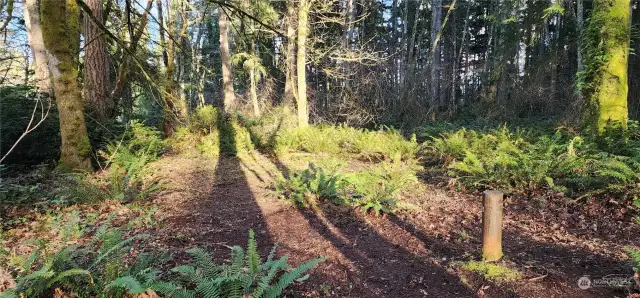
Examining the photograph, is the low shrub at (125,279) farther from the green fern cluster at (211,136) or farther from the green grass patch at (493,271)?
the green fern cluster at (211,136)

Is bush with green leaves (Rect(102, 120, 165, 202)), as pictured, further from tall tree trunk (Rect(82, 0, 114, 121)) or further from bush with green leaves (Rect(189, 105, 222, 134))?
bush with green leaves (Rect(189, 105, 222, 134))

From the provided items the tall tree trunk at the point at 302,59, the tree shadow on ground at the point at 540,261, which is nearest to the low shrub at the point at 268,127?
the tall tree trunk at the point at 302,59

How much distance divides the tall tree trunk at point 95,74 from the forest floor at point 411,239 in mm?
3630

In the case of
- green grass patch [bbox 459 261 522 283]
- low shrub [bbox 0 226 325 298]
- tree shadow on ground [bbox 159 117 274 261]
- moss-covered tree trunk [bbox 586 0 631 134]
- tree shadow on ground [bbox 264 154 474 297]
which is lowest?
tree shadow on ground [bbox 264 154 474 297]

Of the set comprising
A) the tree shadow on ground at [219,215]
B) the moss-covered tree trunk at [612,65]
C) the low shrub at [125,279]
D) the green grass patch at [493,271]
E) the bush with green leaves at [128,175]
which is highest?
the moss-covered tree trunk at [612,65]

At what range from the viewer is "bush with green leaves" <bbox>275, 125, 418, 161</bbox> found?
927 centimetres

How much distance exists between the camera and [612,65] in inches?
269

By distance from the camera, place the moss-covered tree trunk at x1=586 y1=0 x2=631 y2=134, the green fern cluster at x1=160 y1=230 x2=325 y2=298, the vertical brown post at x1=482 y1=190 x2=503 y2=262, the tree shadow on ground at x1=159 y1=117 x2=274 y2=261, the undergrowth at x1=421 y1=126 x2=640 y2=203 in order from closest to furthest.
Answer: the green fern cluster at x1=160 y1=230 x2=325 y2=298
the vertical brown post at x1=482 y1=190 x2=503 y2=262
the tree shadow on ground at x1=159 y1=117 x2=274 y2=261
the undergrowth at x1=421 y1=126 x2=640 y2=203
the moss-covered tree trunk at x1=586 y1=0 x2=631 y2=134

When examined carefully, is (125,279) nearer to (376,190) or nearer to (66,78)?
(376,190)

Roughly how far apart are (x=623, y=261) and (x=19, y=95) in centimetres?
1018

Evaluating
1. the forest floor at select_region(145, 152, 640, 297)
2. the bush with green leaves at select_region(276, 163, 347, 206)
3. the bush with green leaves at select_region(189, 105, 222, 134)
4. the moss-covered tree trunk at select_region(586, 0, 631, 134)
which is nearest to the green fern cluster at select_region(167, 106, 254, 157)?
the bush with green leaves at select_region(189, 105, 222, 134)

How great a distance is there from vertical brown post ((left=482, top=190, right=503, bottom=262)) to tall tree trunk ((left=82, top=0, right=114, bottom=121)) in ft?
27.3

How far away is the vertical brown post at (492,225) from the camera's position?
2990mm

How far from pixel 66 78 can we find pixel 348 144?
271 inches
